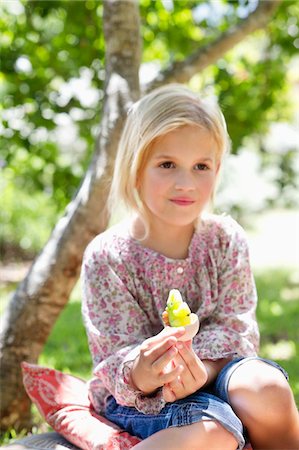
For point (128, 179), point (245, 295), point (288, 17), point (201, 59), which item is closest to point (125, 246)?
point (128, 179)

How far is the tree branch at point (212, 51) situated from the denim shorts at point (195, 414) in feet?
5.63

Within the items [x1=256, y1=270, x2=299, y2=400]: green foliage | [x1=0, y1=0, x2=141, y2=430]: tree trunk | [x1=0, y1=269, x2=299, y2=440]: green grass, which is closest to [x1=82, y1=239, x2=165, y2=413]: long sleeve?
[x1=0, y1=0, x2=141, y2=430]: tree trunk

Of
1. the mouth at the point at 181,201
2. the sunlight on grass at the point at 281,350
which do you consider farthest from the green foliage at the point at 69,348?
the mouth at the point at 181,201

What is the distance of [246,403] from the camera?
2.35 metres

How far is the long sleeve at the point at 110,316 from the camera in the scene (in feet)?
8.34

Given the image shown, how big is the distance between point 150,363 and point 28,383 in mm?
868

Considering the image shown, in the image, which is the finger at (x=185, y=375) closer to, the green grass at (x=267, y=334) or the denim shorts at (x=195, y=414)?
the denim shorts at (x=195, y=414)

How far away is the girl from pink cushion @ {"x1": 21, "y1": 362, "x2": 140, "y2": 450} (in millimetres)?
61

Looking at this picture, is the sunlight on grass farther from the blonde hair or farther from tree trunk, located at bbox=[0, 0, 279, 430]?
the blonde hair

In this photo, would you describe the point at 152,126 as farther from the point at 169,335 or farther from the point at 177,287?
the point at 169,335

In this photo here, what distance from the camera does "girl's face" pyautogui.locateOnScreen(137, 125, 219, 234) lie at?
2.69m

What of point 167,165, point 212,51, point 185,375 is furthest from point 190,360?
point 212,51

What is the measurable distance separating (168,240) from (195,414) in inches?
30.7

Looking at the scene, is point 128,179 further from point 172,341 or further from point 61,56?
point 61,56
